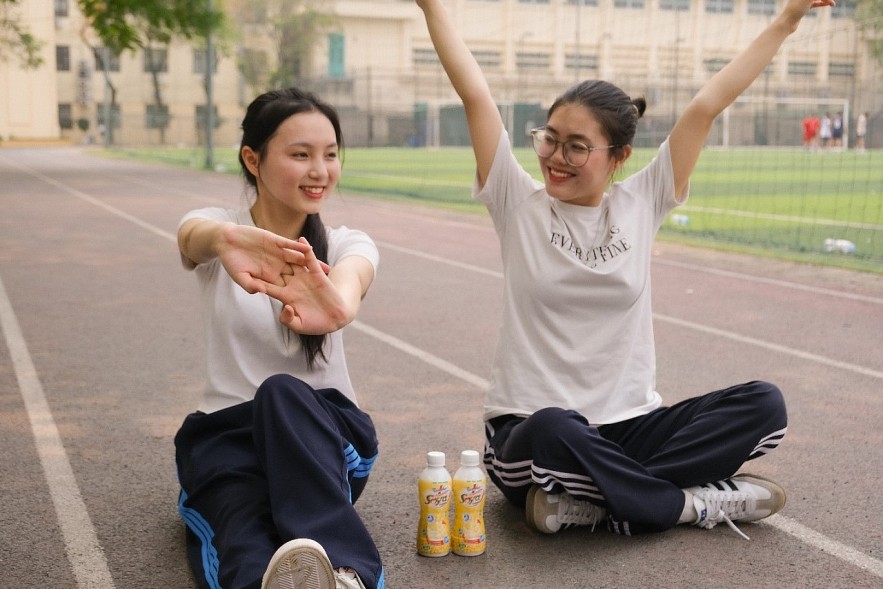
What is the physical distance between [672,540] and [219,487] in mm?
1586

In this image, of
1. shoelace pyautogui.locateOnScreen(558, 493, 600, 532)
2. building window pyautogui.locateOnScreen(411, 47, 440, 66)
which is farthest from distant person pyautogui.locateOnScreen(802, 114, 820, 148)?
building window pyautogui.locateOnScreen(411, 47, 440, 66)

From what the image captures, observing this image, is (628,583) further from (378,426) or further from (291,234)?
(378,426)

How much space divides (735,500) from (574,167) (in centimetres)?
132

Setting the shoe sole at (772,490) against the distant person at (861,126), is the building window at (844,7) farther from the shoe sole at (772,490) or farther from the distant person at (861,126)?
the shoe sole at (772,490)

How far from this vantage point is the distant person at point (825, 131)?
2783cm

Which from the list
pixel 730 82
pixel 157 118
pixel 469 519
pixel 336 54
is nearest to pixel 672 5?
pixel 336 54

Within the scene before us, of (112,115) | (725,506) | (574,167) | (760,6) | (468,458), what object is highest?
(760,6)

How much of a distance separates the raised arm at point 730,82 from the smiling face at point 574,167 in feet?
0.90

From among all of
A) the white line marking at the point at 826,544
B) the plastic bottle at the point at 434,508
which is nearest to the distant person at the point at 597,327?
the white line marking at the point at 826,544

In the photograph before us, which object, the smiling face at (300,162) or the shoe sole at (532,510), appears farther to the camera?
the shoe sole at (532,510)

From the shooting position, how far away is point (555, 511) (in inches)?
157

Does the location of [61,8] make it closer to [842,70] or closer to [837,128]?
[837,128]

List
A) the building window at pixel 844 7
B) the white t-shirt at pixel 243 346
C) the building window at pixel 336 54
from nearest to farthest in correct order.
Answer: the white t-shirt at pixel 243 346 < the building window at pixel 844 7 < the building window at pixel 336 54

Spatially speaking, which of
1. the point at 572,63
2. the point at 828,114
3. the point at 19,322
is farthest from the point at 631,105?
the point at 572,63
